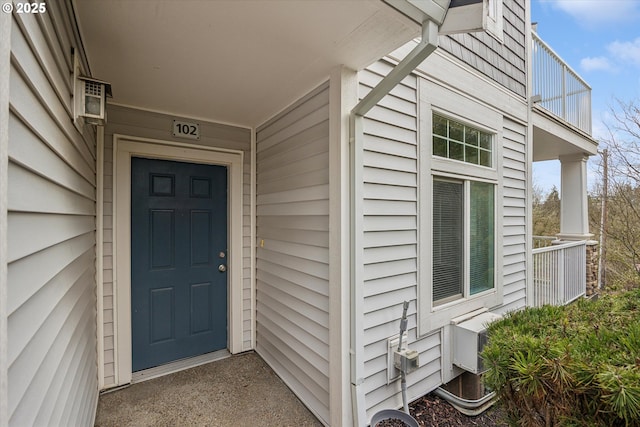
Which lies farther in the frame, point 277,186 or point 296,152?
point 277,186

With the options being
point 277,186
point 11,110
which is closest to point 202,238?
point 277,186

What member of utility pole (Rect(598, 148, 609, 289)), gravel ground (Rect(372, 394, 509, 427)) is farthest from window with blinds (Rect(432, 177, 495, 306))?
utility pole (Rect(598, 148, 609, 289))

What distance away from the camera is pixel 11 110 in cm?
71

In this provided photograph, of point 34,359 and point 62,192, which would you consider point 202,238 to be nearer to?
point 62,192

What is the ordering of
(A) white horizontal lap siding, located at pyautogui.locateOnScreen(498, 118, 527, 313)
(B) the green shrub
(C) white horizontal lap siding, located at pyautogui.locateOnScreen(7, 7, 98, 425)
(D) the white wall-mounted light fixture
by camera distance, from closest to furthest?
(C) white horizontal lap siding, located at pyautogui.locateOnScreen(7, 7, 98, 425), (B) the green shrub, (D) the white wall-mounted light fixture, (A) white horizontal lap siding, located at pyautogui.locateOnScreen(498, 118, 527, 313)

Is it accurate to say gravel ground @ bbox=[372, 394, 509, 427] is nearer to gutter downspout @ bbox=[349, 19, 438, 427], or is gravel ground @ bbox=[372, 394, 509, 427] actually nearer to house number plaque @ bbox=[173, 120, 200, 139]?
gutter downspout @ bbox=[349, 19, 438, 427]

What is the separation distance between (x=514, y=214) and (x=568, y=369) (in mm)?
2784

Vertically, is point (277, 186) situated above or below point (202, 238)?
above

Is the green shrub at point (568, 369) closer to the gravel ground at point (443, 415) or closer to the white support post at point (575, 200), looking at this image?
the gravel ground at point (443, 415)

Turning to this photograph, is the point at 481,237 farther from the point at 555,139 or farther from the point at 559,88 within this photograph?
the point at 559,88

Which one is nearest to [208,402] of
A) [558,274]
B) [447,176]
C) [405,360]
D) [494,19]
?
[405,360]

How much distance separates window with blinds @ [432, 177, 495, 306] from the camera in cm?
267

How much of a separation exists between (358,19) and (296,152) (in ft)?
3.80

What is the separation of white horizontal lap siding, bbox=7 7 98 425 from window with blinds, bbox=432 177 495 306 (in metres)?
2.51
